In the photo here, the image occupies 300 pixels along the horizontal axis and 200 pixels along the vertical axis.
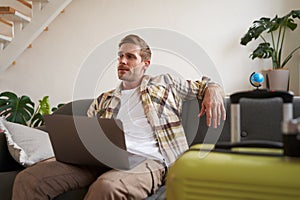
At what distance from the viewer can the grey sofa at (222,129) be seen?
182 centimetres

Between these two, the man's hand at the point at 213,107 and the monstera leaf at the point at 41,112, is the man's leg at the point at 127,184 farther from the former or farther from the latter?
the monstera leaf at the point at 41,112

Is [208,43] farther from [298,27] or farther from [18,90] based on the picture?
[18,90]

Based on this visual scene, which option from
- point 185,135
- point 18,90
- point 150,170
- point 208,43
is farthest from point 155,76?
point 18,90

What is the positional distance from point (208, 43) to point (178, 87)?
1.16 metres

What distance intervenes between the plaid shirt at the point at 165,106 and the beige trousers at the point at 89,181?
147 millimetres

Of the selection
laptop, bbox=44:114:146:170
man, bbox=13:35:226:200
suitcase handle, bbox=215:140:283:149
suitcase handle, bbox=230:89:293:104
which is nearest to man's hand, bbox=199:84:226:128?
man, bbox=13:35:226:200

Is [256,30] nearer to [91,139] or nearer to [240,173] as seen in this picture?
[91,139]

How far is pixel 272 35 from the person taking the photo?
2898 millimetres

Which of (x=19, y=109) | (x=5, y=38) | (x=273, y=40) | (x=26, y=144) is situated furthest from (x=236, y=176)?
(x=5, y=38)

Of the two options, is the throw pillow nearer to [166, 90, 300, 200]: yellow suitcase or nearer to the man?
the man

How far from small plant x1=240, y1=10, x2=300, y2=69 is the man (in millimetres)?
880

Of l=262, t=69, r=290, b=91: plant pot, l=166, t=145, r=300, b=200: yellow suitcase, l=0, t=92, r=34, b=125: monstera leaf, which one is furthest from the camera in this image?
l=0, t=92, r=34, b=125: monstera leaf

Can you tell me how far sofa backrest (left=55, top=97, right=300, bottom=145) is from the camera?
183cm

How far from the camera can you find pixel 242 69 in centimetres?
299
